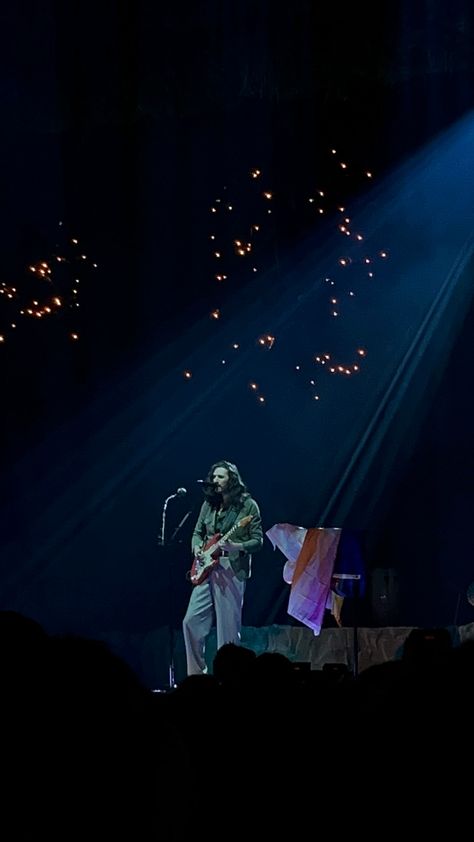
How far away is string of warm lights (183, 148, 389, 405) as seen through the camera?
11.0m

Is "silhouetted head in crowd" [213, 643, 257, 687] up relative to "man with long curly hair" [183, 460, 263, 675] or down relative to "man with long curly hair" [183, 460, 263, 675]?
up

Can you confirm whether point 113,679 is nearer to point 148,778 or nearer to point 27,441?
point 148,778

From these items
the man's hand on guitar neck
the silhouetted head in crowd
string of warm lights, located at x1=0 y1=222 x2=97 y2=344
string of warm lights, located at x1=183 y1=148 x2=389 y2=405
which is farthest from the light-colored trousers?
the silhouetted head in crowd

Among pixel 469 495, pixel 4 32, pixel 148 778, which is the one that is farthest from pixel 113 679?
pixel 4 32

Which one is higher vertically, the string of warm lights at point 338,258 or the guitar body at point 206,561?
the string of warm lights at point 338,258

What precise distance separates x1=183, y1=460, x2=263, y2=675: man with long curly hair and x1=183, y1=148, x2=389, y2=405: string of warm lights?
3142 mm

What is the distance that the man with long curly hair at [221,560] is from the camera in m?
8.23

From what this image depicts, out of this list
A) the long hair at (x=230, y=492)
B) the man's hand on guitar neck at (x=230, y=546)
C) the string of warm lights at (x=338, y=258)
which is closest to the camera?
the man's hand on guitar neck at (x=230, y=546)

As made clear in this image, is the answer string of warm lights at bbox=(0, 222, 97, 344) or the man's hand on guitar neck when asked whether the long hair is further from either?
string of warm lights at bbox=(0, 222, 97, 344)

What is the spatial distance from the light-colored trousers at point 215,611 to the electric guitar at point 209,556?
73mm

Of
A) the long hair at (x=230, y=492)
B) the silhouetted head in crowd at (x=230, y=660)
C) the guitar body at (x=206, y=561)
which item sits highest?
the silhouetted head in crowd at (x=230, y=660)


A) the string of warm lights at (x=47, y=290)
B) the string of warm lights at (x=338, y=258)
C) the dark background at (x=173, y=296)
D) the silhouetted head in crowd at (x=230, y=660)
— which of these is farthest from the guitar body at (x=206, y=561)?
the silhouetted head in crowd at (x=230, y=660)

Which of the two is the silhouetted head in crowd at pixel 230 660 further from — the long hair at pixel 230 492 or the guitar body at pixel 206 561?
the long hair at pixel 230 492

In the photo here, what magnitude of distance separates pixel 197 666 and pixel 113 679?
7250 mm
